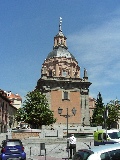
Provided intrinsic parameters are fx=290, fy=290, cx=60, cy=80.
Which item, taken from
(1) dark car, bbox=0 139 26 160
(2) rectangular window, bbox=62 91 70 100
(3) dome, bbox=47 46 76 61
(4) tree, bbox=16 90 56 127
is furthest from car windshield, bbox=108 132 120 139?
(3) dome, bbox=47 46 76 61

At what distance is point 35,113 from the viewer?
167 feet

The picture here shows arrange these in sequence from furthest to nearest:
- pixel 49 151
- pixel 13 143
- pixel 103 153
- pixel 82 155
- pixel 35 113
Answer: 1. pixel 35 113
2. pixel 49 151
3. pixel 13 143
4. pixel 82 155
5. pixel 103 153

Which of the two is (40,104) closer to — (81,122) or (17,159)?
(81,122)

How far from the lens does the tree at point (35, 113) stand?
168ft

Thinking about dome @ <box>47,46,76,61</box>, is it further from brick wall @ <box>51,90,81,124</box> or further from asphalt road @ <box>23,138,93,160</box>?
asphalt road @ <box>23,138,93,160</box>

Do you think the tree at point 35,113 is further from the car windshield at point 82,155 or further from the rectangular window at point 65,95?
the car windshield at point 82,155

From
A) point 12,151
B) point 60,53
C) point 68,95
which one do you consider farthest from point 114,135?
point 60,53

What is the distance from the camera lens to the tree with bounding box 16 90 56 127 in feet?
168

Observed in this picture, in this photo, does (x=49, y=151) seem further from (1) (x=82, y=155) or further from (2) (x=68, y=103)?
(2) (x=68, y=103)

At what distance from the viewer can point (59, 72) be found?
69.2m

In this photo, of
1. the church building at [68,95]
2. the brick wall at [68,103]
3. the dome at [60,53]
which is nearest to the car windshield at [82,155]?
the church building at [68,95]

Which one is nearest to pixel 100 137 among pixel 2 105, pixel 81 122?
pixel 81 122

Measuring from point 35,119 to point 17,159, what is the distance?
112 ft

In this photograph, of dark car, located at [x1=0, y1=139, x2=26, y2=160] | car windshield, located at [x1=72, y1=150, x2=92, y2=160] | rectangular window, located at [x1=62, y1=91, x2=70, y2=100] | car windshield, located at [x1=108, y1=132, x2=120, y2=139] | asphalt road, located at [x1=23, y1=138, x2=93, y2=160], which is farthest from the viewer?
rectangular window, located at [x1=62, y1=91, x2=70, y2=100]
